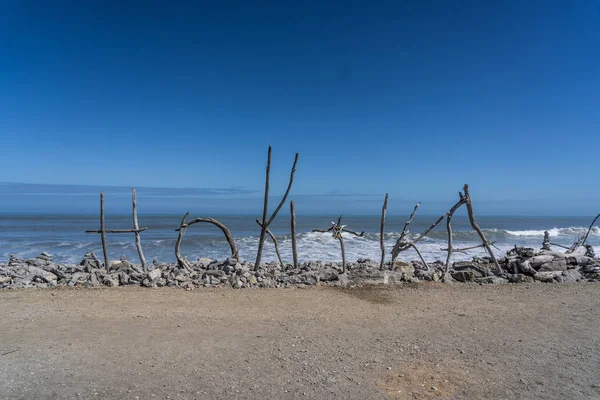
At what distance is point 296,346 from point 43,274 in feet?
25.8

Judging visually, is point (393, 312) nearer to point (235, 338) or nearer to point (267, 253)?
point (235, 338)

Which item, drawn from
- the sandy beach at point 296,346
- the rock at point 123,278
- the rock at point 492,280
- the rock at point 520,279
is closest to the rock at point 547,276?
the rock at point 520,279

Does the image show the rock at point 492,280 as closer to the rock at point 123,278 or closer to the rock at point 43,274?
the rock at point 123,278

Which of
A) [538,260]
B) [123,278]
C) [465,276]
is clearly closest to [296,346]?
[123,278]

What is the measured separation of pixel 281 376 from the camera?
14.0 feet

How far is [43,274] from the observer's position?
9609 millimetres

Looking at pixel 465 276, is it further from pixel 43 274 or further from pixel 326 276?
pixel 43 274

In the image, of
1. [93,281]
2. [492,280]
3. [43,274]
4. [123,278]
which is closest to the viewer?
[93,281]

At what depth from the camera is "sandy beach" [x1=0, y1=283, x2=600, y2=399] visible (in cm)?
401

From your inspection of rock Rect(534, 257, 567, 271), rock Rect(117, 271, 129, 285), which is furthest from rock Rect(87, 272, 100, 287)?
rock Rect(534, 257, 567, 271)

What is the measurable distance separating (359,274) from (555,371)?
5.32 m

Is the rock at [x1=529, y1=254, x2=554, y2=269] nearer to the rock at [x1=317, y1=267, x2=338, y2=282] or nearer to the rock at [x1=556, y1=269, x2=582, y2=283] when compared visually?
the rock at [x1=556, y1=269, x2=582, y2=283]

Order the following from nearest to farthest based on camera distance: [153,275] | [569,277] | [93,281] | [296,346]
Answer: [296,346] → [93,281] → [153,275] → [569,277]

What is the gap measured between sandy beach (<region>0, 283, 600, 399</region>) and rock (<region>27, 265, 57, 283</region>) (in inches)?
39.6
